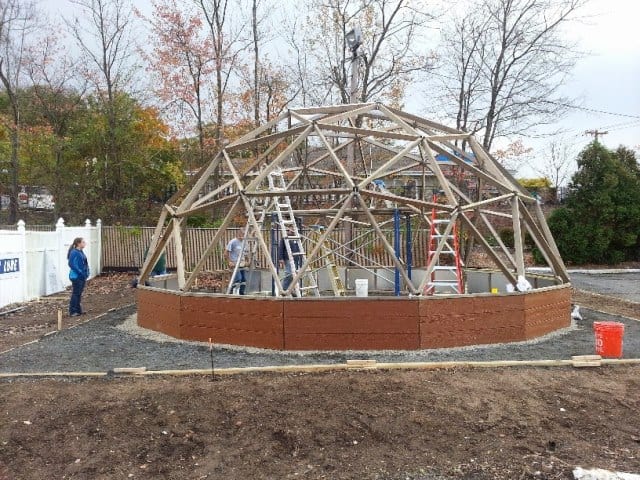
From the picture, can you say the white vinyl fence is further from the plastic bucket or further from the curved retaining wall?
the plastic bucket

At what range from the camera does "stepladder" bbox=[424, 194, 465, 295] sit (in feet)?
26.9

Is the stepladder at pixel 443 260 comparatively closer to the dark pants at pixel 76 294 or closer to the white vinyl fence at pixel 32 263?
the dark pants at pixel 76 294

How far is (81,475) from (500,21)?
23.0 meters

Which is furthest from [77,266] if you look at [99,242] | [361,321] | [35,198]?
[35,198]

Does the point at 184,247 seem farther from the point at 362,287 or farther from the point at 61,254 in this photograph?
the point at 362,287

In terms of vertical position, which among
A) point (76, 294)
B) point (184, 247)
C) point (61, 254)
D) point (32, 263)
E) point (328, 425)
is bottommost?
point (328, 425)

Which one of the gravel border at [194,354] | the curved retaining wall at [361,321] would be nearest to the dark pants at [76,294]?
the gravel border at [194,354]

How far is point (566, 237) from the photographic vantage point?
74.6 ft

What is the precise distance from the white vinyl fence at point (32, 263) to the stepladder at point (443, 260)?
892 centimetres

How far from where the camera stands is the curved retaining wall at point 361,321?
7.47m

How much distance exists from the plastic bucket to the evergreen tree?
55.5ft

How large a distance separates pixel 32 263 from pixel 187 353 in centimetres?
805

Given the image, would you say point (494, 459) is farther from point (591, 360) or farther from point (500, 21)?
point (500, 21)

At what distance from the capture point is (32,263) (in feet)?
44.7
